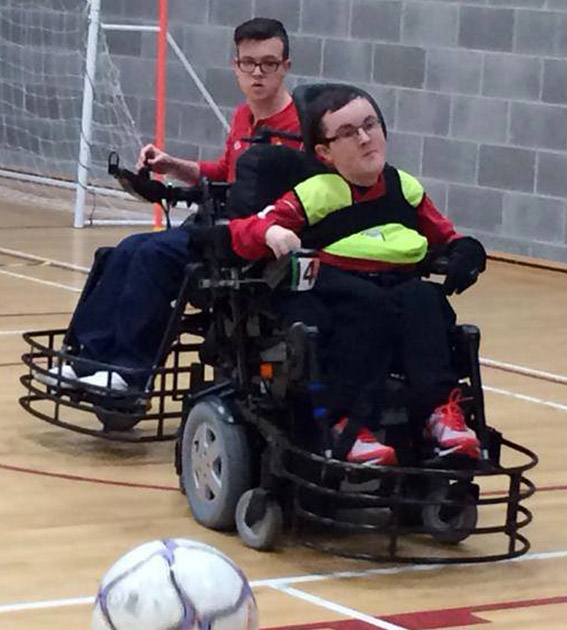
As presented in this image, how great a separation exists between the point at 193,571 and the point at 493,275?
20.6 ft

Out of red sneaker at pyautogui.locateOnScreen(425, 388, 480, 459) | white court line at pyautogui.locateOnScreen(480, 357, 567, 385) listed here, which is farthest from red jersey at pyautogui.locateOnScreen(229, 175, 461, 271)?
white court line at pyautogui.locateOnScreen(480, 357, 567, 385)

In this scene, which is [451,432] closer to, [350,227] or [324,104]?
[350,227]

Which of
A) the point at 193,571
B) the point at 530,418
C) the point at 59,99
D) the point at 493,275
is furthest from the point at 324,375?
the point at 59,99

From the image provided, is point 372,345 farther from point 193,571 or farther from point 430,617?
point 193,571

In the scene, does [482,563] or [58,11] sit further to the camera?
[58,11]

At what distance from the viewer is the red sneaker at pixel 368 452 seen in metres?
4.08

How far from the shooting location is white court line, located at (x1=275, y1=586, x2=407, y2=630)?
12.2 feet

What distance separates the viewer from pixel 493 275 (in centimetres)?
934

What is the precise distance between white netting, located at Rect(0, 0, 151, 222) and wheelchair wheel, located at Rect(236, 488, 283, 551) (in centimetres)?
786

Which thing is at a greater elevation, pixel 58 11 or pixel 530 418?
pixel 58 11

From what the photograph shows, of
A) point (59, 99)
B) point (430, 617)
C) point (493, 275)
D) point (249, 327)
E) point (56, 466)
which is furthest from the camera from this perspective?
point (59, 99)

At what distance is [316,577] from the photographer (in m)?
4.09

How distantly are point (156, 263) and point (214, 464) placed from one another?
0.95m

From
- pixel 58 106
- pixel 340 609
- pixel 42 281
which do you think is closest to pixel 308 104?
pixel 340 609
